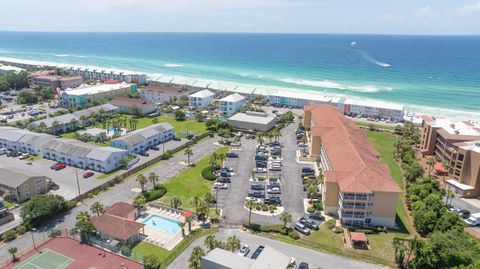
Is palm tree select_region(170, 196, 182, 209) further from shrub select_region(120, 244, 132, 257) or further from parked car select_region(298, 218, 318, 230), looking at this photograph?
parked car select_region(298, 218, 318, 230)

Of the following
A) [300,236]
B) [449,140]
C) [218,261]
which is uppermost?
[449,140]

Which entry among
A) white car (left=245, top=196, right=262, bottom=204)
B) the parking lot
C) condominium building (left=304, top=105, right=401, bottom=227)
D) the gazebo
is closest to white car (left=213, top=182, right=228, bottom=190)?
the parking lot

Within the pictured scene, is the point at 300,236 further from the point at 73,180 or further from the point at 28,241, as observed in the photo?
the point at 73,180

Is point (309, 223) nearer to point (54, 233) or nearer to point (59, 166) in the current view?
point (54, 233)

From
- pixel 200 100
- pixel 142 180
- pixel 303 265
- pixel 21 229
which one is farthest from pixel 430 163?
pixel 200 100

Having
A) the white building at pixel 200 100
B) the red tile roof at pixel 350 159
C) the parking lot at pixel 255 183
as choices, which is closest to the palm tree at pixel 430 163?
the red tile roof at pixel 350 159

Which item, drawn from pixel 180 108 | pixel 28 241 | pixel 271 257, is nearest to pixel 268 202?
pixel 271 257
